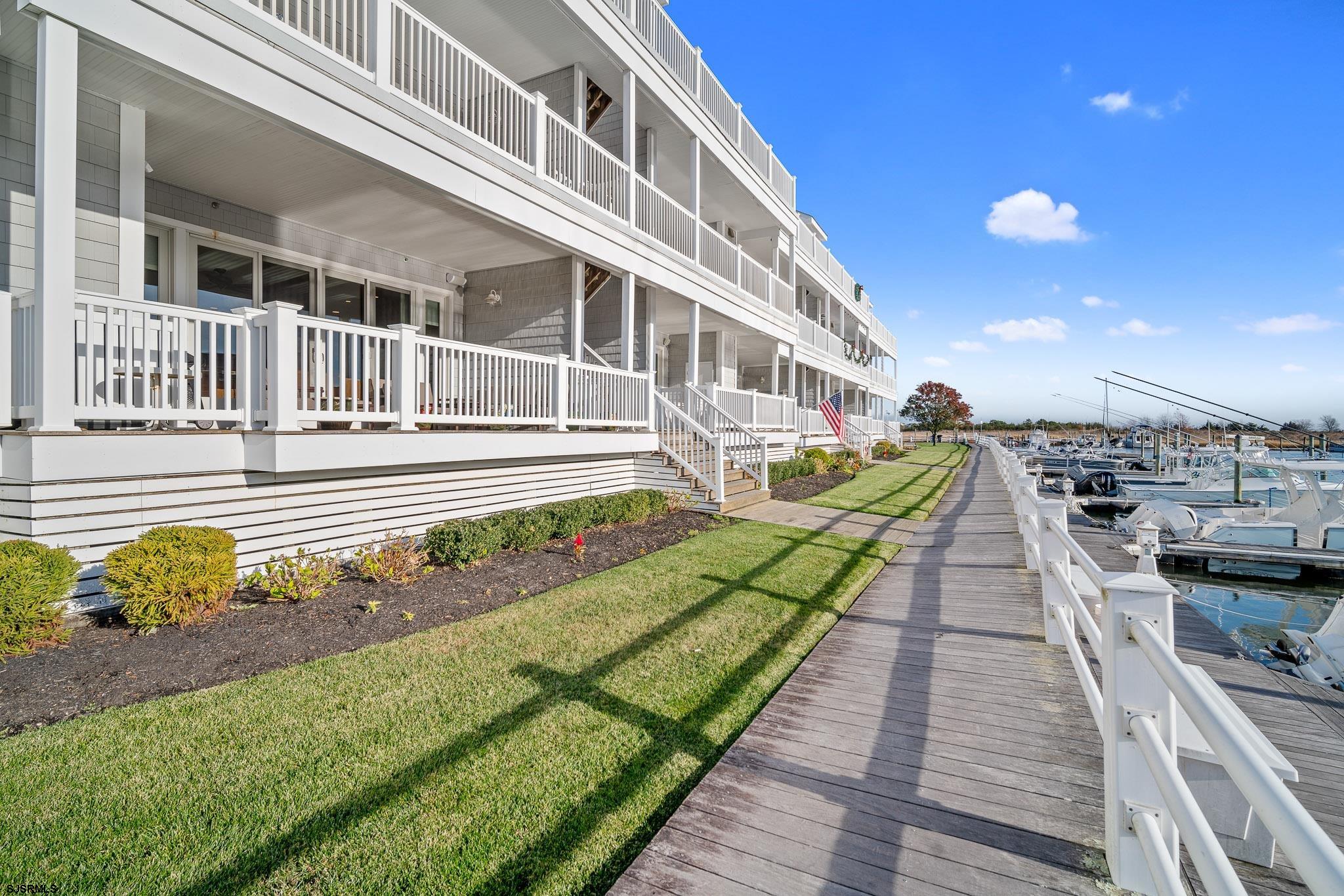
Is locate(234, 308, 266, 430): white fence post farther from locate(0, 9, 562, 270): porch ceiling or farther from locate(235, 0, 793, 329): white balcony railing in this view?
locate(235, 0, 793, 329): white balcony railing

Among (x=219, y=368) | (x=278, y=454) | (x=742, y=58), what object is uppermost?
(x=742, y=58)

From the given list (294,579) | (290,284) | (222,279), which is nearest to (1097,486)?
(294,579)

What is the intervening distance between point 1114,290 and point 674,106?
33.9 m

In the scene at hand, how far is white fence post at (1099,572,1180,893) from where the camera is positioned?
2.11 metres

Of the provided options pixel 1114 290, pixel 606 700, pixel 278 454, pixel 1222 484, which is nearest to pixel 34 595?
pixel 278 454

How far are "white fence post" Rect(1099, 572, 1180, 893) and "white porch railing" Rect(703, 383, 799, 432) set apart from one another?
10.4 metres

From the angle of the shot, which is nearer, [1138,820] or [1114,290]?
[1138,820]

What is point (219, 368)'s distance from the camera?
25.1 ft

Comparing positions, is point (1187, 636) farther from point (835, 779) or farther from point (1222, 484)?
point (1222, 484)

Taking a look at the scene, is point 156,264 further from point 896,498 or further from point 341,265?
point 896,498

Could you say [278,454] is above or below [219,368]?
below

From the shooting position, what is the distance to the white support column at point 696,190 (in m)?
12.3

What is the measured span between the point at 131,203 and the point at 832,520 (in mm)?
10519

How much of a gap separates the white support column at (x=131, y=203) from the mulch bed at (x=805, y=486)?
10.8 meters
